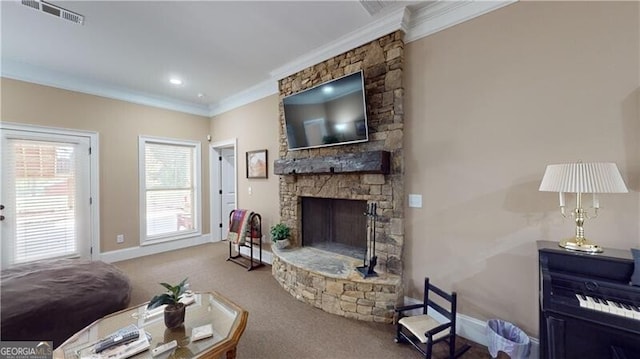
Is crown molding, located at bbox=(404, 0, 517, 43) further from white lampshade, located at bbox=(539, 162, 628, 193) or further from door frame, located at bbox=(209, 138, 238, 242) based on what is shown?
door frame, located at bbox=(209, 138, 238, 242)

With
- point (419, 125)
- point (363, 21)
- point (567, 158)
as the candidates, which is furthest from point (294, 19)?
point (567, 158)

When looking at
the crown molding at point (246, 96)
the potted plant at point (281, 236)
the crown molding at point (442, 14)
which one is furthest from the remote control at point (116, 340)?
the crown molding at point (246, 96)

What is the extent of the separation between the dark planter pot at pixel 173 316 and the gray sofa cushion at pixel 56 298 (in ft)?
3.95

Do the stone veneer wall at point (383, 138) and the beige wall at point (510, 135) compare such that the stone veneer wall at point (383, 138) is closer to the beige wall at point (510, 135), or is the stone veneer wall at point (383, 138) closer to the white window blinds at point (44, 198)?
the beige wall at point (510, 135)

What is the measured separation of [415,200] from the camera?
101 inches

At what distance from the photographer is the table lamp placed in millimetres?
1468

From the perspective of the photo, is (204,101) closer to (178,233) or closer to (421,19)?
(178,233)

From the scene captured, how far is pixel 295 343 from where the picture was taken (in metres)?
2.21

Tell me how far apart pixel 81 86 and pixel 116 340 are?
14.2 ft

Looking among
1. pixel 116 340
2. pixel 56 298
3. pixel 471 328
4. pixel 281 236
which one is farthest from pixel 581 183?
pixel 56 298

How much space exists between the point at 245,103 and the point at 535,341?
4.85m

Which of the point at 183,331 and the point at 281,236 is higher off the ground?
the point at 281,236

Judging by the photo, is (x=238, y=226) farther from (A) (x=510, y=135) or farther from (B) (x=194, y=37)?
(A) (x=510, y=135)

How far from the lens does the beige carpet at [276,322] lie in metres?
2.10
